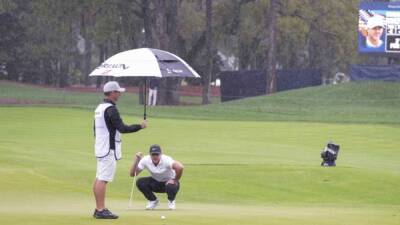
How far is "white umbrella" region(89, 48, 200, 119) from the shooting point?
60.3ft

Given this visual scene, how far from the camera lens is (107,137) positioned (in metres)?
15.5

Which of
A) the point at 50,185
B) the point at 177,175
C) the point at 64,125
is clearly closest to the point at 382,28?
the point at 64,125

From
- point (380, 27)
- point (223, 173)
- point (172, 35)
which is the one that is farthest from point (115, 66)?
point (172, 35)

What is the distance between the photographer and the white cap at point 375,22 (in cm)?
5362

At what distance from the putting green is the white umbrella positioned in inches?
93.1

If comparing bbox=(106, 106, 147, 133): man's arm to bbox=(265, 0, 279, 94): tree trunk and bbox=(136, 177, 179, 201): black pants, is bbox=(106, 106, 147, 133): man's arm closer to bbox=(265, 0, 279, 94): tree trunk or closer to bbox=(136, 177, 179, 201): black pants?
bbox=(136, 177, 179, 201): black pants

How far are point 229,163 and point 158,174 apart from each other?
1032 cm

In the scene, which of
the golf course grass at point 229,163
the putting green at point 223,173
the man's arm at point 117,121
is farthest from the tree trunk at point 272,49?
the man's arm at point 117,121

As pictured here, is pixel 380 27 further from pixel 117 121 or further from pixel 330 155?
pixel 117 121

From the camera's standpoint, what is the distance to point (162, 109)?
5369cm

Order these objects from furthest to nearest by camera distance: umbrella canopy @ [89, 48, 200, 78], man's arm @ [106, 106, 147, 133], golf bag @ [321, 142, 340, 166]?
golf bag @ [321, 142, 340, 166] → umbrella canopy @ [89, 48, 200, 78] → man's arm @ [106, 106, 147, 133]

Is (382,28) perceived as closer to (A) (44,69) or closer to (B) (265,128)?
(B) (265,128)

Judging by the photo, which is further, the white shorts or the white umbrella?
the white umbrella

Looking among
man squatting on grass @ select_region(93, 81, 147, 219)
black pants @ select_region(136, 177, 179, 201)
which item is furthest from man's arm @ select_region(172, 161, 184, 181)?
man squatting on grass @ select_region(93, 81, 147, 219)
